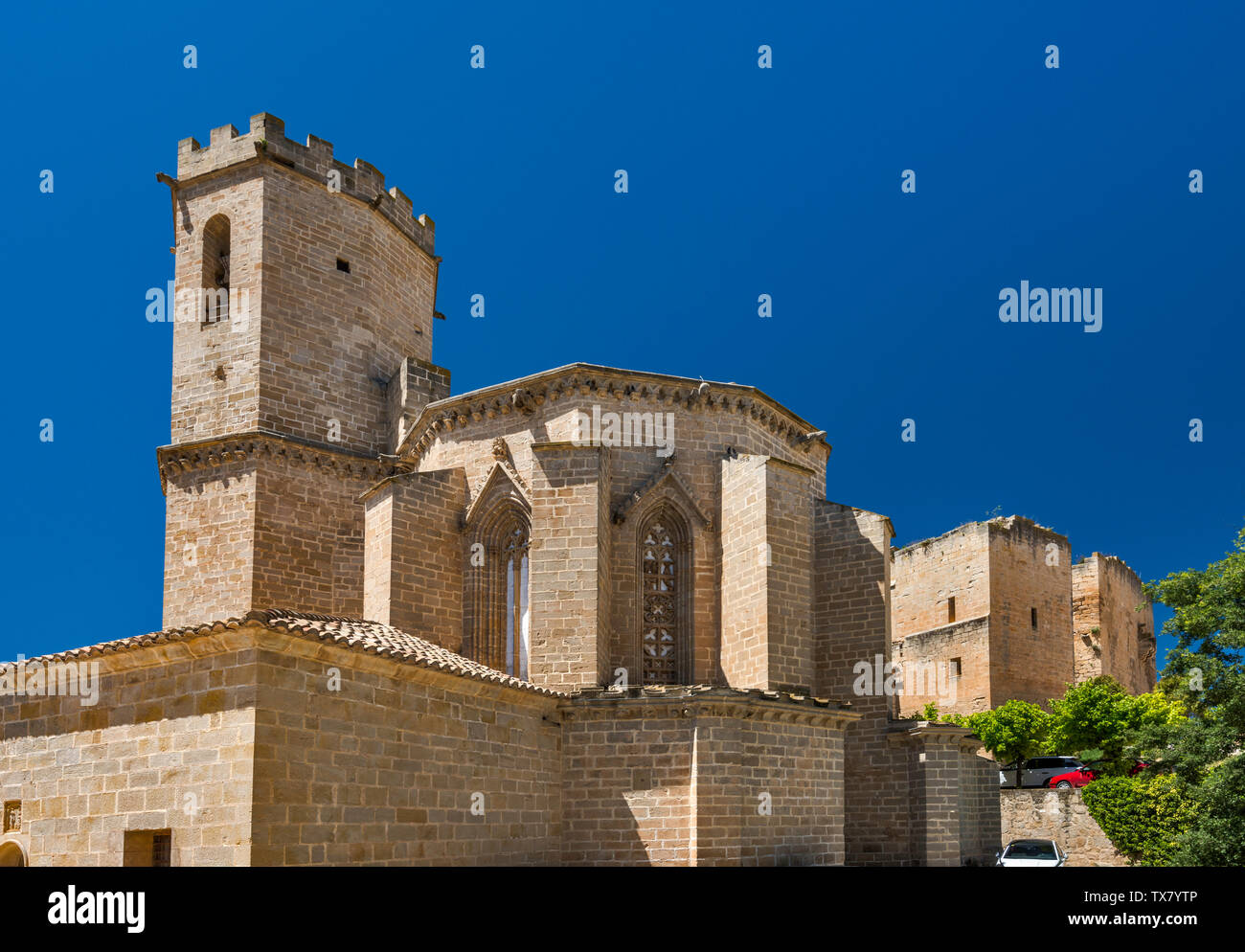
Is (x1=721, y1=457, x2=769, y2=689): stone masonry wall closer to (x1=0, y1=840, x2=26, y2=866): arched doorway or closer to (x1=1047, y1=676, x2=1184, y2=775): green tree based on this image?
(x1=0, y1=840, x2=26, y2=866): arched doorway

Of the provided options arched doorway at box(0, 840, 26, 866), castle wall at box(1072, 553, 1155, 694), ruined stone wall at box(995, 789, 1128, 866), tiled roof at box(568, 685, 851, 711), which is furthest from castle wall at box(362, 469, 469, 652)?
castle wall at box(1072, 553, 1155, 694)

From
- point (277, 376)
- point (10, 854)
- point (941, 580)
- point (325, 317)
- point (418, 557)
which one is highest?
point (325, 317)

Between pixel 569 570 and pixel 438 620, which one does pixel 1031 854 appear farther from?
pixel 438 620

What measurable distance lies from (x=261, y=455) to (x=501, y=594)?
5.46 m

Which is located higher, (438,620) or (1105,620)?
(1105,620)

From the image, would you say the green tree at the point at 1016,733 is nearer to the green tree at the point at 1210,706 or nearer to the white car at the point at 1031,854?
the green tree at the point at 1210,706

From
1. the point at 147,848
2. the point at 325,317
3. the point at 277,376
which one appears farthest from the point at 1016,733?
the point at 147,848

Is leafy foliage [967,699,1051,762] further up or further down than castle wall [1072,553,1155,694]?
further down

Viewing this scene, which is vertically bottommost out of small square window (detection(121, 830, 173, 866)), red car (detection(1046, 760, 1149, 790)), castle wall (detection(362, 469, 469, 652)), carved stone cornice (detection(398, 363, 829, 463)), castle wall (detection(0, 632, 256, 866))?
red car (detection(1046, 760, 1149, 790))

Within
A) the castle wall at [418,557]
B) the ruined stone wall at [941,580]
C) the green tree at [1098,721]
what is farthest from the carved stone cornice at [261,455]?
the ruined stone wall at [941,580]

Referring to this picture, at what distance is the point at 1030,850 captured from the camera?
18812 mm

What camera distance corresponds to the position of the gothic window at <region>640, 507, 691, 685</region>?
1731 centimetres

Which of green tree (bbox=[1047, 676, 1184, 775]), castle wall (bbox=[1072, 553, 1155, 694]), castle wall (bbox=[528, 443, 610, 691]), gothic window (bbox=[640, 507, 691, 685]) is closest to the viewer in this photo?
castle wall (bbox=[528, 443, 610, 691])

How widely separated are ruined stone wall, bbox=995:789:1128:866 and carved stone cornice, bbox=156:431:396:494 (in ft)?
49.1
